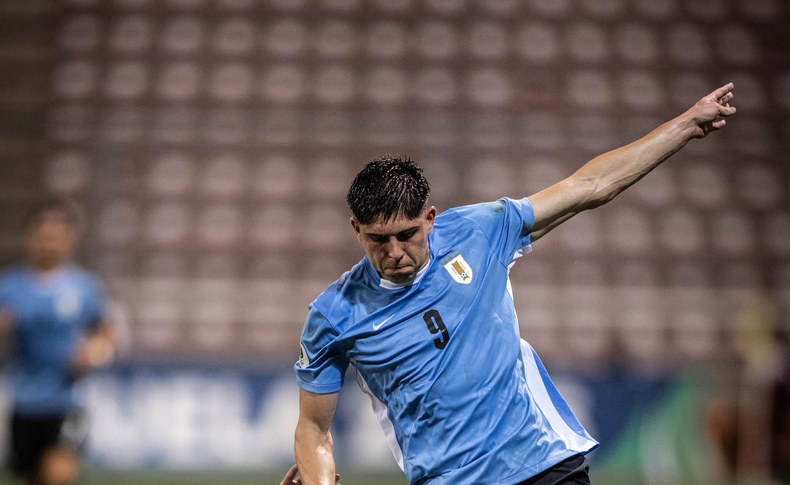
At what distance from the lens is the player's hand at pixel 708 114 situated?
134 inches

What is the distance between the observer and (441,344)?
10.2 feet

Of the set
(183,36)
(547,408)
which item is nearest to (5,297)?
(547,408)

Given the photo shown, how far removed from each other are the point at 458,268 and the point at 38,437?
4869 millimetres

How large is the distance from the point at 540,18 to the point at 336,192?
4.38m

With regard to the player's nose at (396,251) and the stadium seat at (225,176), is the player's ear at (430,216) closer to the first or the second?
the player's nose at (396,251)

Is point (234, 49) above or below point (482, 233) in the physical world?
above

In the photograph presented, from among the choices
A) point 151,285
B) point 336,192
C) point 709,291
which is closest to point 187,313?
point 151,285

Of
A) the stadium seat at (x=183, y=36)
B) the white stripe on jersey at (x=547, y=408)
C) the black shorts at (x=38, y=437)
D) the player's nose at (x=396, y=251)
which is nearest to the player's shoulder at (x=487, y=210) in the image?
the player's nose at (x=396, y=251)

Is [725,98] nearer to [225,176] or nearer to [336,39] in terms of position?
[225,176]

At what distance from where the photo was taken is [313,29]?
1302cm

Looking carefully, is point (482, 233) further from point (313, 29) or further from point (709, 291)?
point (313, 29)

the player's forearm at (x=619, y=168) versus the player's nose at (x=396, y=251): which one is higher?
the player's forearm at (x=619, y=168)

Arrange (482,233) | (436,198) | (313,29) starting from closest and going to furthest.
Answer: (482,233)
(436,198)
(313,29)

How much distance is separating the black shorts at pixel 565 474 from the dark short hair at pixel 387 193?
1.06 meters
